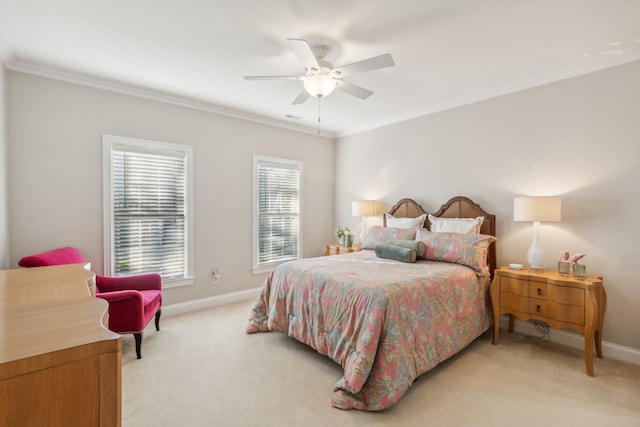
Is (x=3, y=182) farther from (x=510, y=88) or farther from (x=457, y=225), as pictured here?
(x=510, y=88)

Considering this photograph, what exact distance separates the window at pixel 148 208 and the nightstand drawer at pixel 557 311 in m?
3.86

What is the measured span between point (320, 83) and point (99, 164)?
8.53 ft

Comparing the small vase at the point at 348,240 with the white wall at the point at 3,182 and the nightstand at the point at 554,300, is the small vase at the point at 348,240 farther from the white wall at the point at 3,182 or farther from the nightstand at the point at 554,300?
the white wall at the point at 3,182

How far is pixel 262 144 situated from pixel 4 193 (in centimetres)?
287

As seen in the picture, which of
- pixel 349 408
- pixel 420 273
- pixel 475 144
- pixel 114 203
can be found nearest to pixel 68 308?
pixel 349 408

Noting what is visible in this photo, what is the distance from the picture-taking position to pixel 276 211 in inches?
191

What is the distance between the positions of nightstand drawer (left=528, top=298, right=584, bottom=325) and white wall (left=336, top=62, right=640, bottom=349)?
22.7 inches

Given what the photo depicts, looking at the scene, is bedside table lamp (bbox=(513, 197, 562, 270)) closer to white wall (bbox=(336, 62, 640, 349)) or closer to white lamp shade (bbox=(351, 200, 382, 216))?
white wall (bbox=(336, 62, 640, 349))

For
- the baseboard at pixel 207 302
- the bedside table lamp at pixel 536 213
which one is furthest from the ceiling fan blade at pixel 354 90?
the baseboard at pixel 207 302

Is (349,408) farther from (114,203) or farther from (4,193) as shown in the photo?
(4,193)

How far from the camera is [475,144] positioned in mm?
3717

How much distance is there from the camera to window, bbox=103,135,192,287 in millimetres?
3379

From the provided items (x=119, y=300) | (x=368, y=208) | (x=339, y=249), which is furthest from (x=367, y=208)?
(x=119, y=300)

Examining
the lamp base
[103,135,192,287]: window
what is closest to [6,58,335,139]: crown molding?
[103,135,192,287]: window
